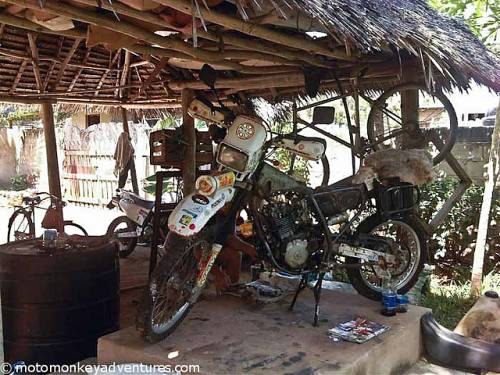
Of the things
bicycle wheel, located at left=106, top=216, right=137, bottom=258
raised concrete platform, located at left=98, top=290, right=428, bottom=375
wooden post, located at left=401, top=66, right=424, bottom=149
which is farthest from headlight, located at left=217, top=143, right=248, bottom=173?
bicycle wheel, located at left=106, top=216, right=137, bottom=258

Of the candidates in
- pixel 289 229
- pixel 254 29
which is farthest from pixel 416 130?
pixel 254 29

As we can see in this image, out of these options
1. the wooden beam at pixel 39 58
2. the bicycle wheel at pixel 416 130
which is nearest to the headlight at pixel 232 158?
the bicycle wheel at pixel 416 130

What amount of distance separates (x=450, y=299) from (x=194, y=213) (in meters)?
3.47

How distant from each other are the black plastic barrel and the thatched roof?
4.67ft

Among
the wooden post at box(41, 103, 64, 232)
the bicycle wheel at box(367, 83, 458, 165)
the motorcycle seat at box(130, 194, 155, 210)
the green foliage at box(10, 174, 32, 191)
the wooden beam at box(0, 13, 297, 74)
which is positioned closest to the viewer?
the wooden beam at box(0, 13, 297, 74)

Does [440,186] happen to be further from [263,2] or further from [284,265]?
[263,2]

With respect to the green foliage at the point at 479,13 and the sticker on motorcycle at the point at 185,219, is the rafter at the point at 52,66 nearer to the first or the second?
the sticker on motorcycle at the point at 185,219

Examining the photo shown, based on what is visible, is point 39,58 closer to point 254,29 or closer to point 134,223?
point 134,223

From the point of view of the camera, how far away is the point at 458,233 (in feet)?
20.1

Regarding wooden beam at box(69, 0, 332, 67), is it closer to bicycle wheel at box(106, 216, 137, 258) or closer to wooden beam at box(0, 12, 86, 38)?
wooden beam at box(0, 12, 86, 38)

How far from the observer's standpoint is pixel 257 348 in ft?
9.69

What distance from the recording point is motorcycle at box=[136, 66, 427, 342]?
2.92 metres

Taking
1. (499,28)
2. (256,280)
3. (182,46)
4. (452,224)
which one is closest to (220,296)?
(256,280)

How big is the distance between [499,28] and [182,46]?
4.17m
